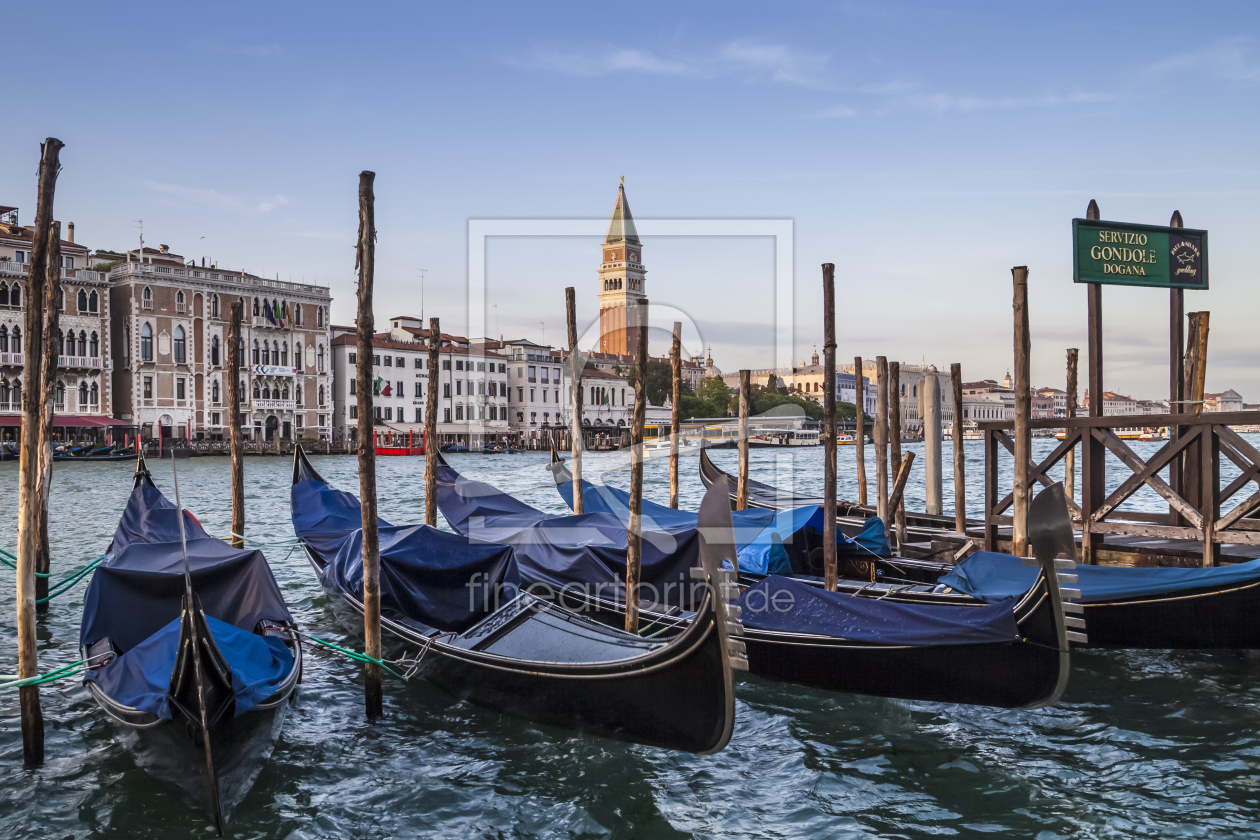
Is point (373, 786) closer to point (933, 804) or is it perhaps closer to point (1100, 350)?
point (933, 804)

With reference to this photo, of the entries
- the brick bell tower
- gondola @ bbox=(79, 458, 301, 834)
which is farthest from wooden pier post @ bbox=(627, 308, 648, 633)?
the brick bell tower

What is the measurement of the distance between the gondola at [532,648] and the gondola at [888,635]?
0.55 m

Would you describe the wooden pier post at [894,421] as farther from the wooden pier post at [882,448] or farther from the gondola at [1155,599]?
the gondola at [1155,599]

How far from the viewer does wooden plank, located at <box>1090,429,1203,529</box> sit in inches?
256

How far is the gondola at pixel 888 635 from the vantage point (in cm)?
459

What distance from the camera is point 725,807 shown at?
4.12 metres

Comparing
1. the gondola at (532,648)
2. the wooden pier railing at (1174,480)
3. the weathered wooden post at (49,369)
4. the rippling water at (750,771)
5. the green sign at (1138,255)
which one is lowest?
the rippling water at (750,771)

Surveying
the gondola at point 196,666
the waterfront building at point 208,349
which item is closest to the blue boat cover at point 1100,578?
the gondola at point 196,666

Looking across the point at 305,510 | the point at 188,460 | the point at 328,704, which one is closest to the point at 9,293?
the point at 188,460

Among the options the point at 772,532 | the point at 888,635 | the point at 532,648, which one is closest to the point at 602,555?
the point at 772,532

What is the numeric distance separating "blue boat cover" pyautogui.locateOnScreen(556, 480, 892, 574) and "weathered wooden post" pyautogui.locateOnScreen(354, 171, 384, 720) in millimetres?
2909

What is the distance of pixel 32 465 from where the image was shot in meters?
4.57

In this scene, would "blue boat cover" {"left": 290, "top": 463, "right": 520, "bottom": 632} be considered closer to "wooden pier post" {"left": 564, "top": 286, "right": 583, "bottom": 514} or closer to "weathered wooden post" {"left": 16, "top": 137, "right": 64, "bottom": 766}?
"weathered wooden post" {"left": 16, "top": 137, "right": 64, "bottom": 766}

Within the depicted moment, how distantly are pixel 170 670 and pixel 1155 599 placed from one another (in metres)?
5.35
